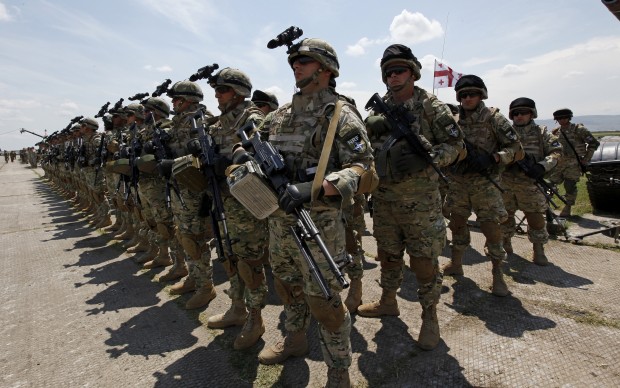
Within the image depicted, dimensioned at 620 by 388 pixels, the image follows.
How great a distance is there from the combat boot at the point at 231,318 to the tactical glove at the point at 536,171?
4.48 meters

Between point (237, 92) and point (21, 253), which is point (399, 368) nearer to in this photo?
point (237, 92)

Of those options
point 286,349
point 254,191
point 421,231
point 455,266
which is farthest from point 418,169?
point 455,266

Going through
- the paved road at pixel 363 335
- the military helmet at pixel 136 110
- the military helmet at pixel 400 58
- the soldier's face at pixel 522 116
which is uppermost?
the military helmet at pixel 136 110

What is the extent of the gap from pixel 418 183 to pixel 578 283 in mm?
3003

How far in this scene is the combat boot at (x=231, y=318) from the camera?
379cm

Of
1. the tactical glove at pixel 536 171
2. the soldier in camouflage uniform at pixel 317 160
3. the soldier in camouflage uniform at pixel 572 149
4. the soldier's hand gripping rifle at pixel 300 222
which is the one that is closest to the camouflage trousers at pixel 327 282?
the soldier in camouflage uniform at pixel 317 160

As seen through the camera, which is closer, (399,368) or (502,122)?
(399,368)

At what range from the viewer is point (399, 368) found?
2.95 meters

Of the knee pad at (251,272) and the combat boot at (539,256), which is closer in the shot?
the knee pad at (251,272)

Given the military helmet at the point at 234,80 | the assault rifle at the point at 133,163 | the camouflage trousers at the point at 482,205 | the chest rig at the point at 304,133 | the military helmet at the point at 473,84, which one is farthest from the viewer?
the assault rifle at the point at 133,163

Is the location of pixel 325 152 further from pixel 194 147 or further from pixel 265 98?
pixel 265 98

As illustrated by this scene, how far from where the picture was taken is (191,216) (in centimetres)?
434

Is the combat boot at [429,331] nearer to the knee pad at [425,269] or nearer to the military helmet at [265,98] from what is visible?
the knee pad at [425,269]

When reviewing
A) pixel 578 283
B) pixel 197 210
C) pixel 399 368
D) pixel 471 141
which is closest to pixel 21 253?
pixel 197 210
